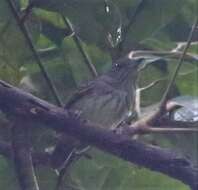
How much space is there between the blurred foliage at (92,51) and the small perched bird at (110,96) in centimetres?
14

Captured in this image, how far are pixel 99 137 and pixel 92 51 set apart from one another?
572 mm

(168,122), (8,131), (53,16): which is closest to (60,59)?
(53,16)

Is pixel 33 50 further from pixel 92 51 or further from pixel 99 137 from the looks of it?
pixel 99 137

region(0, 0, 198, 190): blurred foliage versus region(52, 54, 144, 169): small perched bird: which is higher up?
region(0, 0, 198, 190): blurred foliage


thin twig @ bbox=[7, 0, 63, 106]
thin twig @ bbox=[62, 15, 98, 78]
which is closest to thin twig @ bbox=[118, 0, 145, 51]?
thin twig @ bbox=[62, 15, 98, 78]

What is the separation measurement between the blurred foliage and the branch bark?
30cm

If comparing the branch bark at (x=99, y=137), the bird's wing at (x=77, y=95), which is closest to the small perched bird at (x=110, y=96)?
the bird's wing at (x=77, y=95)

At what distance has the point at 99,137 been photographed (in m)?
1.96

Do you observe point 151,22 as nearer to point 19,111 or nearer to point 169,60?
point 169,60

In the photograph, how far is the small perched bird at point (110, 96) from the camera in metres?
2.74

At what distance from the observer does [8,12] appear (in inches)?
92.4

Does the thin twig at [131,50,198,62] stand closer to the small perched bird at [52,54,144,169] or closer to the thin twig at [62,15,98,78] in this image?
the thin twig at [62,15,98,78]

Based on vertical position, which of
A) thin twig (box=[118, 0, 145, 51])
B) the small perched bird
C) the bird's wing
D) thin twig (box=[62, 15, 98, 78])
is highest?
thin twig (box=[118, 0, 145, 51])

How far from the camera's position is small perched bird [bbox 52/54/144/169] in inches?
108
